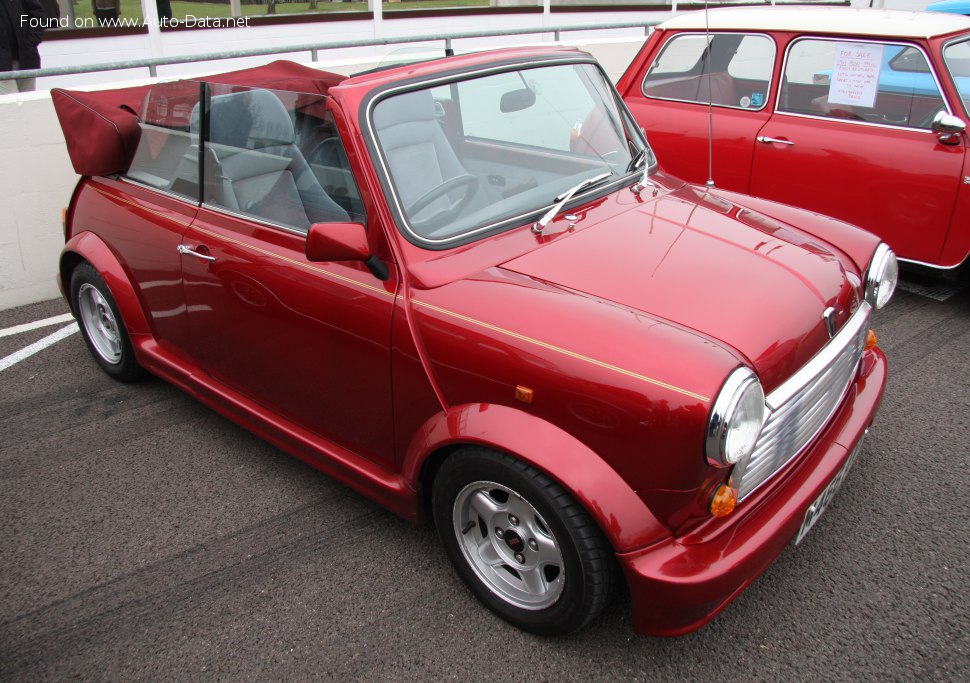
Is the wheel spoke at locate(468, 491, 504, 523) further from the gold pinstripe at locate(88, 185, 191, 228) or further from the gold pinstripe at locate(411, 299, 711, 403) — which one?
the gold pinstripe at locate(88, 185, 191, 228)

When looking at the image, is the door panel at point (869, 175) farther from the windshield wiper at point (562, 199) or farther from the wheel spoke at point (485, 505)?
the wheel spoke at point (485, 505)

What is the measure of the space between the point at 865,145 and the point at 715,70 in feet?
4.04

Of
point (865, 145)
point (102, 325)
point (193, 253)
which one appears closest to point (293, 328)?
point (193, 253)

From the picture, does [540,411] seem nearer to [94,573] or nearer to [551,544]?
[551,544]

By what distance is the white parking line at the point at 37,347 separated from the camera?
4.40 metres

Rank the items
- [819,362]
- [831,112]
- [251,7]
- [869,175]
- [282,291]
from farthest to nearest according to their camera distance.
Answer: [251,7]
[831,112]
[869,175]
[282,291]
[819,362]

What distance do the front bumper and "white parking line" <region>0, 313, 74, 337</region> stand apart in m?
4.29

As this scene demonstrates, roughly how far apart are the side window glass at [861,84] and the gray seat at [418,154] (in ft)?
11.0

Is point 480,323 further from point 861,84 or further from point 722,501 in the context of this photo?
point 861,84

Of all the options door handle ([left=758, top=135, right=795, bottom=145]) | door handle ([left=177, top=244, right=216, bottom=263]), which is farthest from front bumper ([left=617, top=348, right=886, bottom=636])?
door handle ([left=758, top=135, right=795, bottom=145])

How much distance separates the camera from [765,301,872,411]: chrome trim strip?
7.16 feet

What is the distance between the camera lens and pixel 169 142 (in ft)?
11.4

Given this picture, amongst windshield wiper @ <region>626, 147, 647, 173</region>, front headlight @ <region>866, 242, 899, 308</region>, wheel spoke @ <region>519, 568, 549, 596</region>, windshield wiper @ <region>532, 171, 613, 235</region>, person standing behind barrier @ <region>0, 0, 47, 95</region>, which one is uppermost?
person standing behind barrier @ <region>0, 0, 47, 95</region>

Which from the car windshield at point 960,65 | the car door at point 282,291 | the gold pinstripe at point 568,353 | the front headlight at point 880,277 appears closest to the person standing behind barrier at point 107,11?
the car door at point 282,291
